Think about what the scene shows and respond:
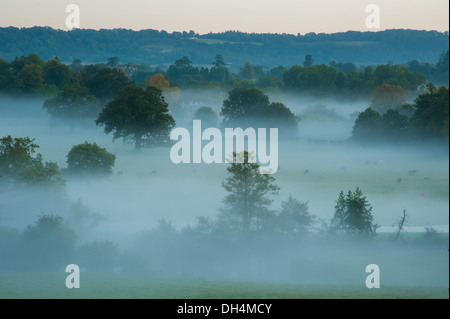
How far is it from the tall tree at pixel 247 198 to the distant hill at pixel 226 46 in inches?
2865

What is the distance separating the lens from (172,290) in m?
23.2

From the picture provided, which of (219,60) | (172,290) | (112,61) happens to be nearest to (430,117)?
(172,290)

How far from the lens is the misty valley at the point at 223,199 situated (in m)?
28.0

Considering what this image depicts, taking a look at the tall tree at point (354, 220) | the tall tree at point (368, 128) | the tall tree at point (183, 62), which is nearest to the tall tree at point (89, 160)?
the tall tree at point (354, 220)

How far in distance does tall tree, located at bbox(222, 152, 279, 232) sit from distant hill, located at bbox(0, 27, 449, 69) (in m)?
72.8

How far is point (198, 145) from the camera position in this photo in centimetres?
7138

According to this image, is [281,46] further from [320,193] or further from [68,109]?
[320,193]

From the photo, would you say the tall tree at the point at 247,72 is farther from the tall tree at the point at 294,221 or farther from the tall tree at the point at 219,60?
the tall tree at the point at 294,221

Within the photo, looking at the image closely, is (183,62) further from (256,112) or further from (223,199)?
(223,199)

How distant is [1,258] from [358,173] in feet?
110

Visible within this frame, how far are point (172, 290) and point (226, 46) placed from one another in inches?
5297

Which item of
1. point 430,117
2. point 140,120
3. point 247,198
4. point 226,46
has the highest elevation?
point 226,46

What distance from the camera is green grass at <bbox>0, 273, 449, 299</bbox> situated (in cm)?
2131
